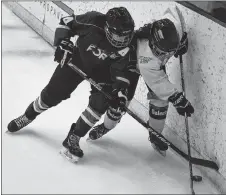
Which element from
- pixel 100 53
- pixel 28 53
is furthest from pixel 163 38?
pixel 28 53

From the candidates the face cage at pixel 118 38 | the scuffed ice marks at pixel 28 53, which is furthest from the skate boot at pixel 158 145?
the scuffed ice marks at pixel 28 53

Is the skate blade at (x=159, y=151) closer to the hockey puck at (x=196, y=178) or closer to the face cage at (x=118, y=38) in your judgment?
the hockey puck at (x=196, y=178)

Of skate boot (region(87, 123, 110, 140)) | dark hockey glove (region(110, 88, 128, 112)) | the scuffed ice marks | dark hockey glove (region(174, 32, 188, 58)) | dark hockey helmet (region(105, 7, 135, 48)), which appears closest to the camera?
dark hockey helmet (region(105, 7, 135, 48))

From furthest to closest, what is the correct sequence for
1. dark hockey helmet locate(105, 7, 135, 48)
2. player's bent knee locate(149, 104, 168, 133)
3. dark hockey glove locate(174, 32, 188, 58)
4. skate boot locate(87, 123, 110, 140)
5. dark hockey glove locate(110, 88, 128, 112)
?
skate boot locate(87, 123, 110, 140)
player's bent knee locate(149, 104, 168, 133)
dark hockey glove locate(174, 32, 188, 58)
dark hockey glove locate(110, 88, 128, 112)
dark hockey helmet locate(105, 7, 135, 48)

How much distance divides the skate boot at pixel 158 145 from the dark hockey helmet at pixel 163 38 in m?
0.55

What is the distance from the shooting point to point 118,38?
2.54 metres

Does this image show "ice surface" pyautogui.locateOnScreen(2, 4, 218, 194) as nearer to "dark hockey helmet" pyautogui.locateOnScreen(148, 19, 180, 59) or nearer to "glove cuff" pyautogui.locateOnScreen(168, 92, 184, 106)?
"glove cuff" pyautogui.locateOnScreen(168, 92, 184, 106)

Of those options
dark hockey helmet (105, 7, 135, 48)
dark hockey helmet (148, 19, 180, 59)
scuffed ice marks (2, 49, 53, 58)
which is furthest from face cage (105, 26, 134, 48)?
scuffed ice marks (2, 49, 53, 58)

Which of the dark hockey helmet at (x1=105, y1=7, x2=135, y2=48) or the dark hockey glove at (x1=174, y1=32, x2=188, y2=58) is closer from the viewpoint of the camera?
the dark hockey helmet at (x1=105, y1=7, x2=135, y2=48)

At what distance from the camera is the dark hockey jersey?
262 cm

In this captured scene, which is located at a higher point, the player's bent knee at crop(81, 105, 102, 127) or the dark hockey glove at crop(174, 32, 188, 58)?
the dark hockey glove at crop(174, 32, 188, 58)

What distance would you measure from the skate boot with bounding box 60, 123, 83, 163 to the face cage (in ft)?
1.73

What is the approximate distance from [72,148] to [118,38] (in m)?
0.64

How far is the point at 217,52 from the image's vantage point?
2.60 metres
